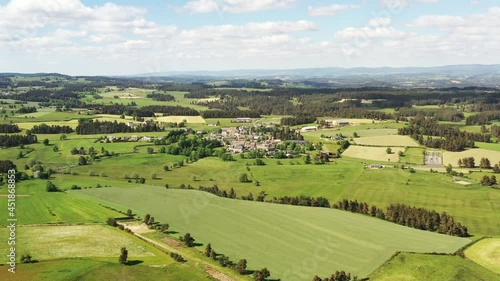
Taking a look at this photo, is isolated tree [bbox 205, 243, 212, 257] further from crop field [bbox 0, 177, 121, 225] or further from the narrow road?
crop field [bbox 0, 177, 121, 225]

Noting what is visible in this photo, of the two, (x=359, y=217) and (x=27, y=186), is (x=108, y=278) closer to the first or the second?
(x=359, y=217)

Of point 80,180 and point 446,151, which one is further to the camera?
point 446,151

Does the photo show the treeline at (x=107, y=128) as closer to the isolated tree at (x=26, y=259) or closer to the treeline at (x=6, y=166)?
the treeline at (x=6, y=166)

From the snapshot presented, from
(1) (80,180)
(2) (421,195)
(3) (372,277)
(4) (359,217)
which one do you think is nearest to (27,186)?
(1) (80,180)

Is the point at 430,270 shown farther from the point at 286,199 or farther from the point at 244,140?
the point at 244,140

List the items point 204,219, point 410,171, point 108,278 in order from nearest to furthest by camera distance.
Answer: point 108,278 < point 204,219 < point 410,171

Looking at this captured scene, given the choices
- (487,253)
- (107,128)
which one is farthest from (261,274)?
(107,128)
